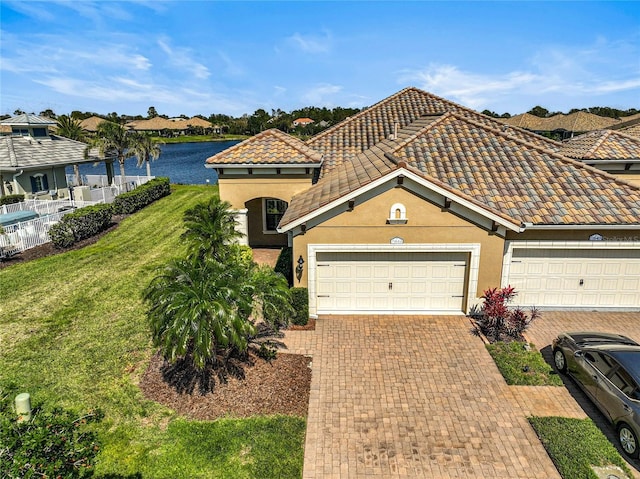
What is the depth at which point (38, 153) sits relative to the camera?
29281mm

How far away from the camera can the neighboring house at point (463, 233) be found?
1274 cm

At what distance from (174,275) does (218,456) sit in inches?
159

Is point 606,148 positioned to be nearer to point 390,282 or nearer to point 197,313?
point 390,282

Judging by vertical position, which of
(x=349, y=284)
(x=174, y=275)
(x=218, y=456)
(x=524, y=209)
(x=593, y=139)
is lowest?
(x=218, y=456)

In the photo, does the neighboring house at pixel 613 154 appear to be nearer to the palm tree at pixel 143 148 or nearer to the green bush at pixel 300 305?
the green bush at pixel 300 305

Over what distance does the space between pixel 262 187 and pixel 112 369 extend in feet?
29.9

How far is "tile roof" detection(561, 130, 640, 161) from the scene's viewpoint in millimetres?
17859

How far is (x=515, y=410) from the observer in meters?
9.45

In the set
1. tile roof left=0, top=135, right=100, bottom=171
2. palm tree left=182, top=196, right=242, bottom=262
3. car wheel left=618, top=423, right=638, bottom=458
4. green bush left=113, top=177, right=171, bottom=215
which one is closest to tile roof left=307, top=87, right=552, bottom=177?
palm tree left=182, top=196, right=242, bottom=262

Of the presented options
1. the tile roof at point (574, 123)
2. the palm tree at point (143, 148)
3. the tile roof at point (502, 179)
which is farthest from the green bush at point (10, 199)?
the tile roof at point (574, 123)

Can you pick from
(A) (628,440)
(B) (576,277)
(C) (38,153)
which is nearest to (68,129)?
(C) (38,153)

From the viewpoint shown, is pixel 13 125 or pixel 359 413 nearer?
pixel 359 413

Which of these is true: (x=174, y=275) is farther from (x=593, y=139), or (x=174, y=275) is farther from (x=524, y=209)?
(x=593, y=139)

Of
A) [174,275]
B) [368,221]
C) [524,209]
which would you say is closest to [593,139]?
[524,209]
